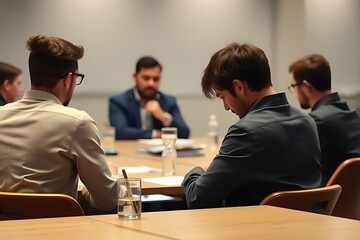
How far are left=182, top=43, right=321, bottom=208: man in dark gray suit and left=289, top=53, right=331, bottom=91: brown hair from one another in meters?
1.34

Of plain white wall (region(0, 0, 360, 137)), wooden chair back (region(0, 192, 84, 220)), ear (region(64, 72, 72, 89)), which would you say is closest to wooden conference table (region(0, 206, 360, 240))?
wooden chair back (region(0, 192, 84, 220))

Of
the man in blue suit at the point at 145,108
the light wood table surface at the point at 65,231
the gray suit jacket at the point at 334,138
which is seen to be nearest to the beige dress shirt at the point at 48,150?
the light wood table surface at the point at 65,231

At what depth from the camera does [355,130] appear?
4160mm

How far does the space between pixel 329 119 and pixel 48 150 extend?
175 centimetres

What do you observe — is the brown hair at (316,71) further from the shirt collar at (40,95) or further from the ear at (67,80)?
the shirt collar at (40,95)

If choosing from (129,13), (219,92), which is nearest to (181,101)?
(129,13)

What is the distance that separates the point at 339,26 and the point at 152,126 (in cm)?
339

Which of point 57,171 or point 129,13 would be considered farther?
point 129,13

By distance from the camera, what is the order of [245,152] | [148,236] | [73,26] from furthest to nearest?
[73,26], [245,152], [148,236]

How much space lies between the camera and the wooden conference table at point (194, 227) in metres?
2.07

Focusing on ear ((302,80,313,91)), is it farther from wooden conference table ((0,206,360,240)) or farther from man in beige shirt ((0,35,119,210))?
wooden conference table ((0,206,360,240))

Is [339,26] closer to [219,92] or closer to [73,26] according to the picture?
[73,26]

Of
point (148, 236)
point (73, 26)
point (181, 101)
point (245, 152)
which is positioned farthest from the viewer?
point (181, 101)

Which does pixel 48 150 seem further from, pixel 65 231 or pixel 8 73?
pixel 8 73
